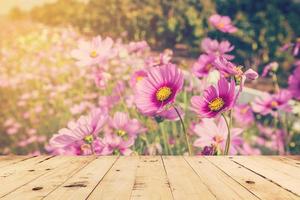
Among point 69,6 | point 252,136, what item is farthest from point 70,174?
point 69,6

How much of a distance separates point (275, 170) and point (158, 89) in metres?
0.45

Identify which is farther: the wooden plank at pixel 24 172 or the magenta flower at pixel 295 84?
the magenta flower at pixel 295 84

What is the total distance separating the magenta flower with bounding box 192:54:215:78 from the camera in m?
1.69

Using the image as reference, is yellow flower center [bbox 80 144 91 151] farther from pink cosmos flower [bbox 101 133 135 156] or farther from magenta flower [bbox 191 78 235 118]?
magenta flower [bbox 191 78 235 118]

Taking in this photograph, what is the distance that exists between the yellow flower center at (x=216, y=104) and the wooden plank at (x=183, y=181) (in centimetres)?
19

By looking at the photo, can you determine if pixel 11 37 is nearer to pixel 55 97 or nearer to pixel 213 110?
pixel 55 97

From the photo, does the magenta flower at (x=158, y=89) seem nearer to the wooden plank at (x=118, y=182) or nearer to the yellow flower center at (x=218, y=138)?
the wooden plank at (x=118, y=182)

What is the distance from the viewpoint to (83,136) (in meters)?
1.52

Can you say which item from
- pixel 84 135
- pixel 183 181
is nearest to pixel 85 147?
pixel 84 135

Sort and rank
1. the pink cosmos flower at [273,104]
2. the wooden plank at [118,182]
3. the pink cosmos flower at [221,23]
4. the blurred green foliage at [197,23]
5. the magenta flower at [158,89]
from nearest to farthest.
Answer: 1. the wooden plank at [118,182]
2. the magenta flower at [158,89]
3. the pink cosmos flower at [221,23]
4. the pink cosmos flower at [273,104]
5. the blurred green foliage at [197,23]

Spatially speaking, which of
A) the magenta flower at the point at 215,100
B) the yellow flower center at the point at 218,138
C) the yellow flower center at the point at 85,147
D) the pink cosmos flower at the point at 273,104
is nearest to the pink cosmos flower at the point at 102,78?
the yellow flower center at the point at 85,147

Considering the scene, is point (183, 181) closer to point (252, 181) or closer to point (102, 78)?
point (252, 181)

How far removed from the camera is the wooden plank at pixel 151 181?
1258mm

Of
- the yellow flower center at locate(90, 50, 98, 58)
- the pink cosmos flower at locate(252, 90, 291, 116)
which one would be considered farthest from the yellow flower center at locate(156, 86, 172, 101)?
the pink cosmos flower at locate(252, 90, 291, 116)
